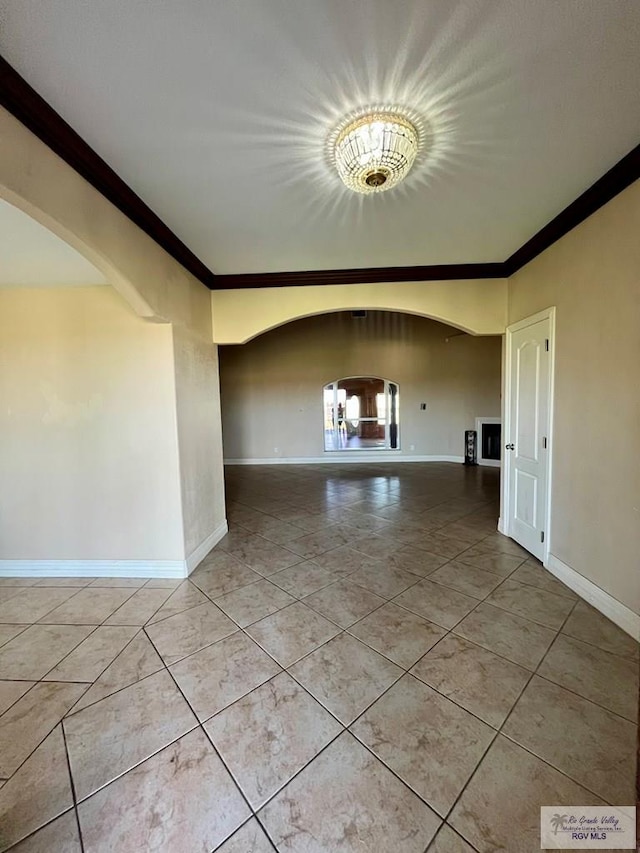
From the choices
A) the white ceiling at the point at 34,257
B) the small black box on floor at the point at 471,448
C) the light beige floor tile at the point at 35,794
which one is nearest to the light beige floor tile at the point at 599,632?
the light beige floor tile at the point at 35,794

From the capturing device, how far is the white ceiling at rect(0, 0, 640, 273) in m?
1.11

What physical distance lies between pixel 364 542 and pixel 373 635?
4.69ft

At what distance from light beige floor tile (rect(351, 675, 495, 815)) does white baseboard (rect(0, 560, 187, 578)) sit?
1.98m

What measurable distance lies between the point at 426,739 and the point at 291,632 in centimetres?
95

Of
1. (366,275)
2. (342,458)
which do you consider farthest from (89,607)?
(342,458)

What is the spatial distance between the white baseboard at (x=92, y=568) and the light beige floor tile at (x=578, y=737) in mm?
2519

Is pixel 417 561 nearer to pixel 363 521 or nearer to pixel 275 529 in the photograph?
pixel 363 521

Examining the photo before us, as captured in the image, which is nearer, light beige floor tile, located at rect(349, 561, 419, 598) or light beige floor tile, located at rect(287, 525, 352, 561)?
light beige floor tile, located at rect(349, 561, 419, 598)

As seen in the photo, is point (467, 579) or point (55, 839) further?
point (467, 579)

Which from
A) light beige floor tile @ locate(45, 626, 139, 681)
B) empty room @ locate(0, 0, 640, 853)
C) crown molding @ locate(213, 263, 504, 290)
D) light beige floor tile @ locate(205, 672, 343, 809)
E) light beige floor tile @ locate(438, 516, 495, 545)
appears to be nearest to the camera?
empty room @ locate(0, 0, 640, 853)

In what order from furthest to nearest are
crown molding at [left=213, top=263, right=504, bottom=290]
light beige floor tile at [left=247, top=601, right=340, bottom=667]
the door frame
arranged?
crown molding at [left=213, top=263, right=504, bottom=290], the door frame, light beige floor tile at [left=247, top=601, right=340, bottom=667]

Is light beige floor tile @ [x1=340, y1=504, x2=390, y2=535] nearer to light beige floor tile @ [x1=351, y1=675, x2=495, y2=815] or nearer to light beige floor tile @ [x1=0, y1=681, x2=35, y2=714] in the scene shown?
light beige floor tile @ [x1=351, y1=675, x2=495, y2=815]

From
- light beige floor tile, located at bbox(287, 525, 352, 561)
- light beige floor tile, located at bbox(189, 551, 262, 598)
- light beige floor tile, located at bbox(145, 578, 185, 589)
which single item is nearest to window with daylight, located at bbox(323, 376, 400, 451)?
light beige floor tile, located at bbox(287, 525, 352, 561)

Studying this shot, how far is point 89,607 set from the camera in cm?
247
